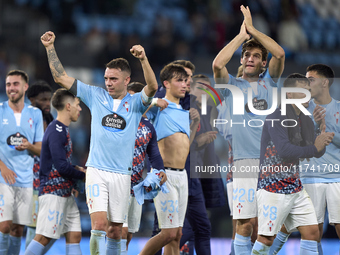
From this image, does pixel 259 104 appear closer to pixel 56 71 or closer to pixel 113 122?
pixel 113 122

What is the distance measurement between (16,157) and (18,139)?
26cm

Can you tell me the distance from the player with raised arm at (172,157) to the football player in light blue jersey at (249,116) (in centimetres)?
64

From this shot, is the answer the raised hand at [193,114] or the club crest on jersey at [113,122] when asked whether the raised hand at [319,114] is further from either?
the club crest on jersey at [113,122]

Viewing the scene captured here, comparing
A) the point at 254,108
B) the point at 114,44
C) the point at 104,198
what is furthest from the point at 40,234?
the point at 114,44

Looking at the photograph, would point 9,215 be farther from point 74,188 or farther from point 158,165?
point 158,165

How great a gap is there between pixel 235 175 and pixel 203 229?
0.96m

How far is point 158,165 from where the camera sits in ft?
20.9

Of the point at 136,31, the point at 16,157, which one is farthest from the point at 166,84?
the point at 136,31

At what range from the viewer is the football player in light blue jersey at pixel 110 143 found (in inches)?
229

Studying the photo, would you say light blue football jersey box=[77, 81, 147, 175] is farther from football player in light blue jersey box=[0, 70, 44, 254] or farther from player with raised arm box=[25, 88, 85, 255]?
football player in light blue jersey box=[0, 70, 44, 254]

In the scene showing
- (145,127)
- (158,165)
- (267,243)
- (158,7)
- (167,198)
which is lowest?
(267,243)

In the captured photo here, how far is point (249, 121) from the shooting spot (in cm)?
659

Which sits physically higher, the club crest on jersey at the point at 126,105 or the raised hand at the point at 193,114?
the raised hand at the point at 193,114

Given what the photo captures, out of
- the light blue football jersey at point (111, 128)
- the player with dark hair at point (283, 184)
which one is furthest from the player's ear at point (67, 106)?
the player with dark hair at point (283, 184)
